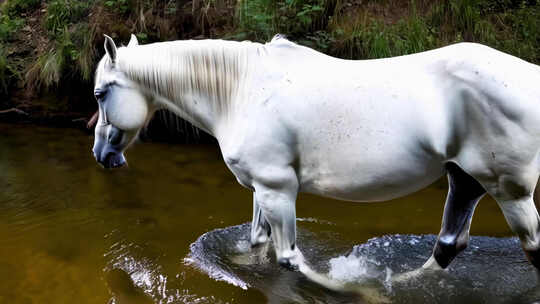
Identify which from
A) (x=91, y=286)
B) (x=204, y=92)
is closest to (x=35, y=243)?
(x=91, y=286)

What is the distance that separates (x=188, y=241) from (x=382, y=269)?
132cm

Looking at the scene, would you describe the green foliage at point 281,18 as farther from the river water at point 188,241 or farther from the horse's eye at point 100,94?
the horse's eye at point 100,94

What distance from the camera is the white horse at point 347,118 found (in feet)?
6.56

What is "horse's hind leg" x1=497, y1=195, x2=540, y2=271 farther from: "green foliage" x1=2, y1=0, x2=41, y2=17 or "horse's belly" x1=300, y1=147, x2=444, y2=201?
"green foliage" x1=2, y1=0, x2=41, y2=17

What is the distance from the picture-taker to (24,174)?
4.97m

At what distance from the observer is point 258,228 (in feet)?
9.46

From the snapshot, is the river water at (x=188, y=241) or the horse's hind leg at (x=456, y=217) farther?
the river water at (x=188, y=241)

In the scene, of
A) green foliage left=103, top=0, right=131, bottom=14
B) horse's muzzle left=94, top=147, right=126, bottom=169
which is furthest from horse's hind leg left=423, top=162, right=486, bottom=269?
green foliage left=103, top=0, right=131, bottom=14

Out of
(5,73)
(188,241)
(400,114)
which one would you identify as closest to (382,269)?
(400,114)

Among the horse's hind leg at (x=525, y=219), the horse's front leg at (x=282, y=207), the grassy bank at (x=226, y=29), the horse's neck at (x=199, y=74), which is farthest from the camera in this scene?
the grassy bank at (x=226, y=29)

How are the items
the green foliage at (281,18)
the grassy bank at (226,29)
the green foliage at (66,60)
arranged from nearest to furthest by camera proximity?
the grassy bank at (226,29) → the green foliage at (281,18) → the green foliage at (66,60)

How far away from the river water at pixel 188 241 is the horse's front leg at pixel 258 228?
16cm

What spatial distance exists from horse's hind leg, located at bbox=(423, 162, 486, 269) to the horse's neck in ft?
3.80

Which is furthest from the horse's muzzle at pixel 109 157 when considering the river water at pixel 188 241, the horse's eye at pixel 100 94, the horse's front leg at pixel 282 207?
the horse's front leg at pixel 282 207
